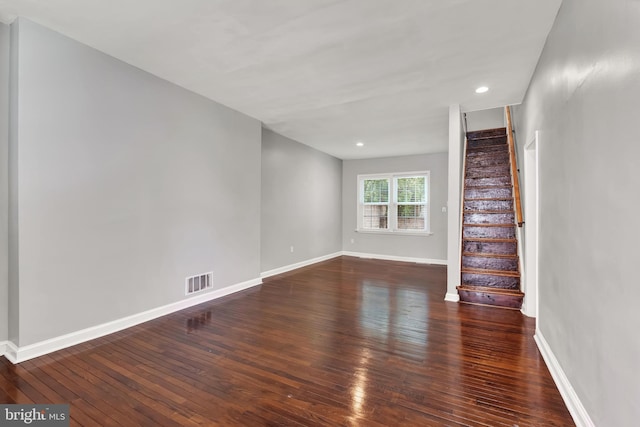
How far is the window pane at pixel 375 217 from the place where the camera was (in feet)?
25.2

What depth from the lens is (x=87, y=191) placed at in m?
2.72

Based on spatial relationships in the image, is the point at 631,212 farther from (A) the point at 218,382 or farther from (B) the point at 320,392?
(A) the point at 218,382

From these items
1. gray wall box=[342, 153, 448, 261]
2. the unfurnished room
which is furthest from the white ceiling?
gray wall box=[342, 153, 448, 261]

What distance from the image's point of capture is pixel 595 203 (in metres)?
1.58

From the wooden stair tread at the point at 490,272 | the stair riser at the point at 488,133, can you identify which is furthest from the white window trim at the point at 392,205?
the wooden stair tread at the point at 490,272

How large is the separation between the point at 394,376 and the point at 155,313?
8.68 ft

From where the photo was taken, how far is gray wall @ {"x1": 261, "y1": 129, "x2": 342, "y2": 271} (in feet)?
18.1

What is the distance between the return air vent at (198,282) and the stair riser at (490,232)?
3.76 metres

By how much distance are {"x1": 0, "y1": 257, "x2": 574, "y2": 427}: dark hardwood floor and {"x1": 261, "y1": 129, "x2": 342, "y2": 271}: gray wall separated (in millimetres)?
2195

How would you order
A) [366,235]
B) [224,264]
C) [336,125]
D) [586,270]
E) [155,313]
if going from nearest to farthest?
[586,270] < [155,313] < [224,264] < [336,125] < [366,235]

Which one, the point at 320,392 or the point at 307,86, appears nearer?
the point at 320,392

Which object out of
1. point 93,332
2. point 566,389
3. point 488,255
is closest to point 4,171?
point 93,332

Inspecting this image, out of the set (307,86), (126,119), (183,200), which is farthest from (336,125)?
(126,119)

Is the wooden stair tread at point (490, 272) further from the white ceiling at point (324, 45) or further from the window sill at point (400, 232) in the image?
the window sill at point (400, 232)
